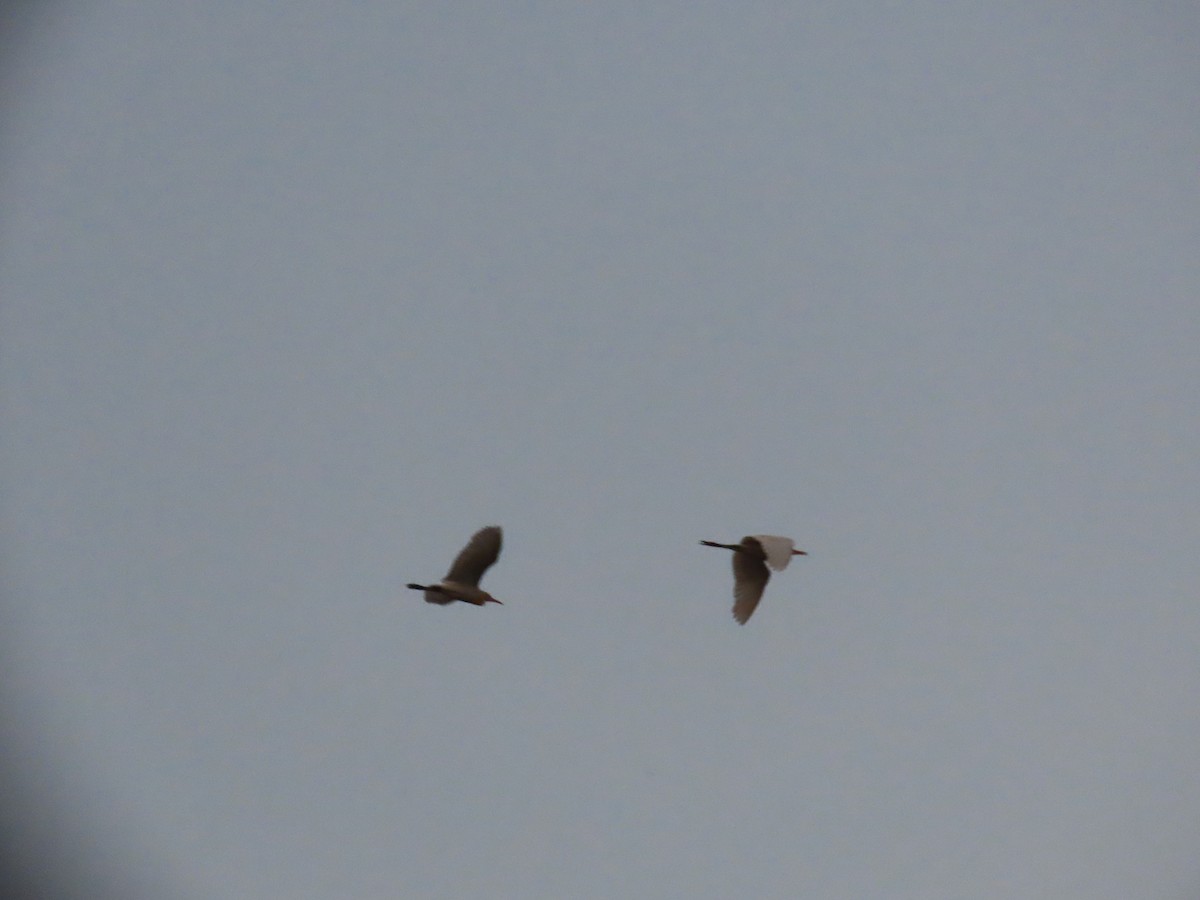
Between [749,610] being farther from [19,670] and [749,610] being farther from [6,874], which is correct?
[19,670]

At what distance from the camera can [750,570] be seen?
66.5ft

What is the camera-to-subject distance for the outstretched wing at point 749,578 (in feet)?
65.8

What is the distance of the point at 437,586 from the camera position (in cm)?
2050

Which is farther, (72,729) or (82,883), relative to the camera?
(72,729)

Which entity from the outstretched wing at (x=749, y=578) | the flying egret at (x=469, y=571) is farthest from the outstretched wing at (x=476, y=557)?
the outstretched wing at (x=749, y=578)

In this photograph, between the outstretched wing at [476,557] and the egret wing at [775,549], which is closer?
the egret wing at [775,549]

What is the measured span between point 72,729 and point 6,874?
4201 cm

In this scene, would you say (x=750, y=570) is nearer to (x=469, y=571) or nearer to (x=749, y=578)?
(x=749, y=578)

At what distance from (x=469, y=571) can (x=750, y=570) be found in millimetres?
4382

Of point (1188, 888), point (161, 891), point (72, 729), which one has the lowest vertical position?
point (161, 891)

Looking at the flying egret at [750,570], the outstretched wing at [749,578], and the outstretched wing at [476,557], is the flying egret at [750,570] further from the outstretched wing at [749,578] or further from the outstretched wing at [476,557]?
the outstretched wing at [476,557]

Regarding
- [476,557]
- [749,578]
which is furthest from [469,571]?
[749,578]

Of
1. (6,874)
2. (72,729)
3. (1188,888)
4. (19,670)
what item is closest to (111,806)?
(72,729)

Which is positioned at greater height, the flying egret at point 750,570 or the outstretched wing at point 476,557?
the flying egret at point 750,570
